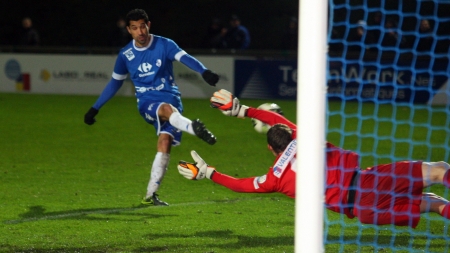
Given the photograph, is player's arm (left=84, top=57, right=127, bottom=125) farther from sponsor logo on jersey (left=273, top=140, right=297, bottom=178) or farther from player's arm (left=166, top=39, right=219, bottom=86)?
sponsor logo on jersey (left=273, top=140, right=297, bottom=178)

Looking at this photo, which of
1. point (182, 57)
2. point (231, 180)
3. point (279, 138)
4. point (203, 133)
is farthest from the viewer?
point (182, 57)

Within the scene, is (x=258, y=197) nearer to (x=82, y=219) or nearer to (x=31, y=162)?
(x=82, y=219)

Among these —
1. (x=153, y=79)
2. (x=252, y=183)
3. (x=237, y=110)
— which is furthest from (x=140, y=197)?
(x=252, y=183)

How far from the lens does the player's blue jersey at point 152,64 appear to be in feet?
23.5

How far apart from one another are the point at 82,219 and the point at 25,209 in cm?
74

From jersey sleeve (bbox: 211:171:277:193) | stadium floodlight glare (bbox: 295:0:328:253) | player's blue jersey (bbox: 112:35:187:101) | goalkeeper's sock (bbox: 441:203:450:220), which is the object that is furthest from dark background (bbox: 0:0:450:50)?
stadium floodlight glare (bbox: 295:0:328:253)

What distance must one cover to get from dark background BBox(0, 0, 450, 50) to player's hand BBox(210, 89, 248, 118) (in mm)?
18238

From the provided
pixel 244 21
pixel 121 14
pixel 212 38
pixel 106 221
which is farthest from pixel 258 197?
pixel 121 14

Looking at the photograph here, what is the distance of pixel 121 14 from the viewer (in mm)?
26422

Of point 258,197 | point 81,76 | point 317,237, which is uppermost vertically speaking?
point 317,237

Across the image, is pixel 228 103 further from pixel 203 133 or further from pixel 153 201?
pixel 153 201

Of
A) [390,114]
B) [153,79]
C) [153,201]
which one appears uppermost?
[153,79]

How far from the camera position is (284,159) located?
513 centimetres

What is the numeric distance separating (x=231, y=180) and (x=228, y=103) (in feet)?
2.39
